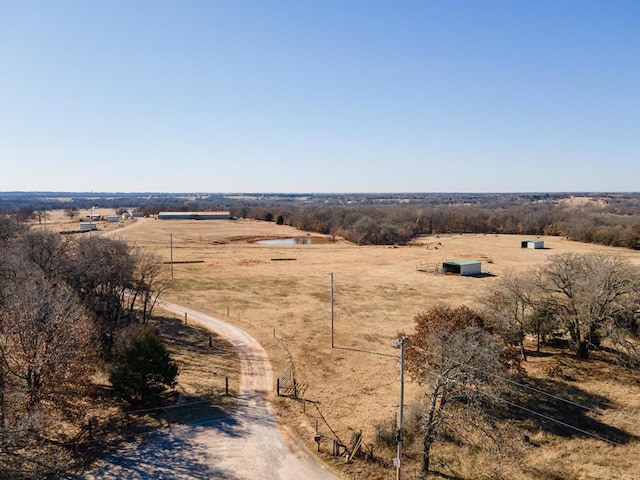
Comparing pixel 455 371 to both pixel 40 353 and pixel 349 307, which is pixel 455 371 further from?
pixel 349 307

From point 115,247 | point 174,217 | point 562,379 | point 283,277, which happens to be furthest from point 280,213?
point 562,379

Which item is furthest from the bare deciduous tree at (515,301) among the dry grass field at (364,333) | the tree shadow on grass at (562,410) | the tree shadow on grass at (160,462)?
the tree shadow on grass at (160,462)

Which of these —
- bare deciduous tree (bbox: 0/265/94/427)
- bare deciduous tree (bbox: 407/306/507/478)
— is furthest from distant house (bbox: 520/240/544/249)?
bare deciduous tree (bbox: 0/265/94/427)

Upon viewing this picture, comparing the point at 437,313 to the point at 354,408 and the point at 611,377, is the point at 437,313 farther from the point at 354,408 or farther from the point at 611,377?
the point at 611,377

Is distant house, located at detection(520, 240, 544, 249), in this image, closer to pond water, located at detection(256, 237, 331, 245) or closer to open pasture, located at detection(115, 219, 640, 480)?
open pasture, located at detection(115, 219, 640, 480)

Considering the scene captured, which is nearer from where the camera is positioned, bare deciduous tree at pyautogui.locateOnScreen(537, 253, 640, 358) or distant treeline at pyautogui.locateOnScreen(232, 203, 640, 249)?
bare deciduous tree at pyautogui.locateOnScreen(537, 253, 640, 358)

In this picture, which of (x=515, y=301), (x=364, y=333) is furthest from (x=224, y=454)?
(x=515, y=301)
